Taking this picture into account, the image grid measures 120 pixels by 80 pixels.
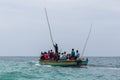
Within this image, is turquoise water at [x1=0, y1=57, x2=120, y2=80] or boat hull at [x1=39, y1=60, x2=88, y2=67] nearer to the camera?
turquoise water at [x1=0, y1=57, x2=120, y2=80]

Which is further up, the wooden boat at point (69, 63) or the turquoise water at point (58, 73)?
the wooden boat at point (69, 63)

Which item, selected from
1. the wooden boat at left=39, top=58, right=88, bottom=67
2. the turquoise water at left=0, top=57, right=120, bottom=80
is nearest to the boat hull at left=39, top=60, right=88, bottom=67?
the wooden boat at left=39, top=58, right=88, bottom=67

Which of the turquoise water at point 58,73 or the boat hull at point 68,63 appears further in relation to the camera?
the boat hull at point 68,63

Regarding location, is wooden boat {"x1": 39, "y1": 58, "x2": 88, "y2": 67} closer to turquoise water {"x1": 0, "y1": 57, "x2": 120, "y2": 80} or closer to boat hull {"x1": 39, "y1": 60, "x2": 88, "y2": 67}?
boat hull {"x1": 39, "y1": 60, "x2": 88, "y2": 67}

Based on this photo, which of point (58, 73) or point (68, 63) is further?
point (68, 63)

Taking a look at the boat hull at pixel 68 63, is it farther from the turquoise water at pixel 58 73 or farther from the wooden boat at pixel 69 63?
the turquoise water at pixel 58 73

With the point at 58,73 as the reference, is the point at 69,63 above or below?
above

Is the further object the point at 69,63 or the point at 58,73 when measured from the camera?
the point at 69,63

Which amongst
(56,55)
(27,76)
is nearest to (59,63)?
(56,55)

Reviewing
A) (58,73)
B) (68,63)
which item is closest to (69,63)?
(68,63)

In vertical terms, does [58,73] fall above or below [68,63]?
below

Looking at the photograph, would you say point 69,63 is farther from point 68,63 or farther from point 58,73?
point 58,73

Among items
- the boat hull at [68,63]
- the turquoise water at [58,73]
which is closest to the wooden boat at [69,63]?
the boat hull at [68,63]

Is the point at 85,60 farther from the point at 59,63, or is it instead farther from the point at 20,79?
the point at 20,79
